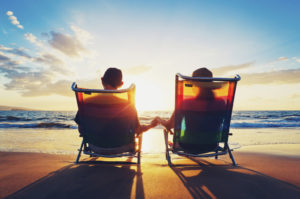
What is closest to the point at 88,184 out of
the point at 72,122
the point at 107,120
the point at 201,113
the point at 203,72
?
the point at 107,120

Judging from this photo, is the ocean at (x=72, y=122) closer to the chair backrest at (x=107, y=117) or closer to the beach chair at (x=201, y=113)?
the chair backrest at (x=107, y=117)

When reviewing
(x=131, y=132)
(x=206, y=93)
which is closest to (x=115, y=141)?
(x=131, y=132)

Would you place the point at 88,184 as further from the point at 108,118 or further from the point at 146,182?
the point at 108,118

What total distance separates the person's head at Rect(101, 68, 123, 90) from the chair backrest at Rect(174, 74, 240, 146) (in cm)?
104

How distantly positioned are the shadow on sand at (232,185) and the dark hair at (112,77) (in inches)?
70.3

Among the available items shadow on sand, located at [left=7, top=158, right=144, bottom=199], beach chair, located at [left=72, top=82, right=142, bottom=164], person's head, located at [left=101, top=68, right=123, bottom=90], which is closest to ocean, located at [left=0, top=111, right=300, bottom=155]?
beach chair, located at [left=72, top=82, right=142, bottom=164]

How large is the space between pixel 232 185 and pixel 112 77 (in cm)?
238

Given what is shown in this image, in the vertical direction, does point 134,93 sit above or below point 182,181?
above

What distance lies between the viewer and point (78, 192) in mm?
1930

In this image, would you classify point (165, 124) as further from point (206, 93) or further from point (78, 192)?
point (78, 192)

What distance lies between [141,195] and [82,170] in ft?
4.39

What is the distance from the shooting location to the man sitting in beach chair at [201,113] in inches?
108

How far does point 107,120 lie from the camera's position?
2.86 meters

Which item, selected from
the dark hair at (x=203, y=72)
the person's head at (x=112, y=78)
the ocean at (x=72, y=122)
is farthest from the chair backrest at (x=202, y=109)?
the ocean at (x=72, y=122)
